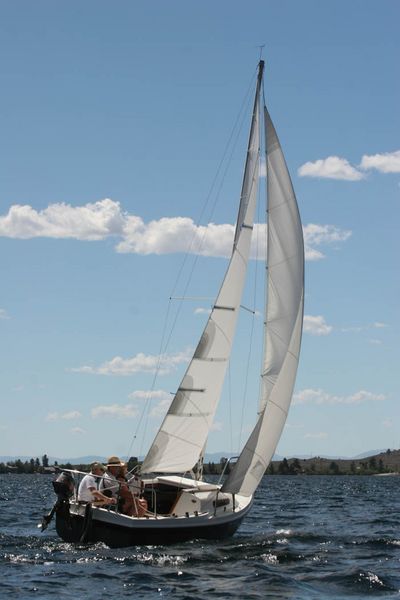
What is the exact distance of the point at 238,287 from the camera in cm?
2858

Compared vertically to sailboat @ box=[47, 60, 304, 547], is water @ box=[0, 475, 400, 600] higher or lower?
lower

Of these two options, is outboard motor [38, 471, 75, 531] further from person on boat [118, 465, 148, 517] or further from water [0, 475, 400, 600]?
person on boat [118, 465, 148, 517]

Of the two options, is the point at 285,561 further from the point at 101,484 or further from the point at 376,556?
the point at 101,484

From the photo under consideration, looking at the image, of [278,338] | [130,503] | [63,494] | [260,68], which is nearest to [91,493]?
[63,494]

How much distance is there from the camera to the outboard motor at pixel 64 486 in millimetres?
24828

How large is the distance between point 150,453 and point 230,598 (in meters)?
9.51

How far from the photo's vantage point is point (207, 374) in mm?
28125

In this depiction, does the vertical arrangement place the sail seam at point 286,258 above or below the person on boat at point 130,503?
above

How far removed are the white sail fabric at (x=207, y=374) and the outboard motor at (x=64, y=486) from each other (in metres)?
2.50

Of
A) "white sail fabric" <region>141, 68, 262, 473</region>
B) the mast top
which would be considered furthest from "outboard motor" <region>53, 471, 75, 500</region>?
the mast top

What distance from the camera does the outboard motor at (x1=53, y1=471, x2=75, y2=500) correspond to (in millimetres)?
24828

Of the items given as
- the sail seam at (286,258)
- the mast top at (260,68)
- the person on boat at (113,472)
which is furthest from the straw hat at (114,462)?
the mast top at (260,68)

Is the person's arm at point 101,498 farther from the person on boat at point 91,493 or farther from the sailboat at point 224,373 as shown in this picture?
the sailboat at point 224,373

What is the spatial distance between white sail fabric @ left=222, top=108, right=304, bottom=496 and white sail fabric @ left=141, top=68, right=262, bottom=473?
98 cm
